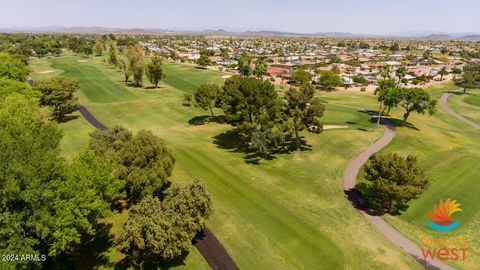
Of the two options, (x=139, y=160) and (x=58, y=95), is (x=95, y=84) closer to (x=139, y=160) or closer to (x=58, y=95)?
(x=58, y=95)

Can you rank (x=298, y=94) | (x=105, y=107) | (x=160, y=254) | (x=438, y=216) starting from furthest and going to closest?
(x=105, y=107) → (x=298, y=94) → (x=438, y=216) → (x=160, y=254)

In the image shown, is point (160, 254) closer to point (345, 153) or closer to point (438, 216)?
→ point (438, 216)

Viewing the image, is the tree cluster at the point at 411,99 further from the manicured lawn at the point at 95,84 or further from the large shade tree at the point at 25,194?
the manicured lawn at the point at 95,84

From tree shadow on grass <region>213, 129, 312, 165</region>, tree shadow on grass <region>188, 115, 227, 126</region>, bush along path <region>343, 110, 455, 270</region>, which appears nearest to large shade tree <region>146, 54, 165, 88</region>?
tree shadow on grass <region>188, 115, 227, 126</region>

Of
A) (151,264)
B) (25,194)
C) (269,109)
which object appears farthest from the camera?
(269,109)

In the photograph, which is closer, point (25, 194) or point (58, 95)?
point (25, 194)

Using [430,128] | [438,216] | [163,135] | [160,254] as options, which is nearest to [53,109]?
[163,135]

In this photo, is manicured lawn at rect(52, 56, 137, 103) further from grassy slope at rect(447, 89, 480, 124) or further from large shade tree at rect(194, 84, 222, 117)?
grassy slope at rect(447, 89, 480, 124)

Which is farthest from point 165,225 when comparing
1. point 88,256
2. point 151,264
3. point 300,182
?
point 300,182
